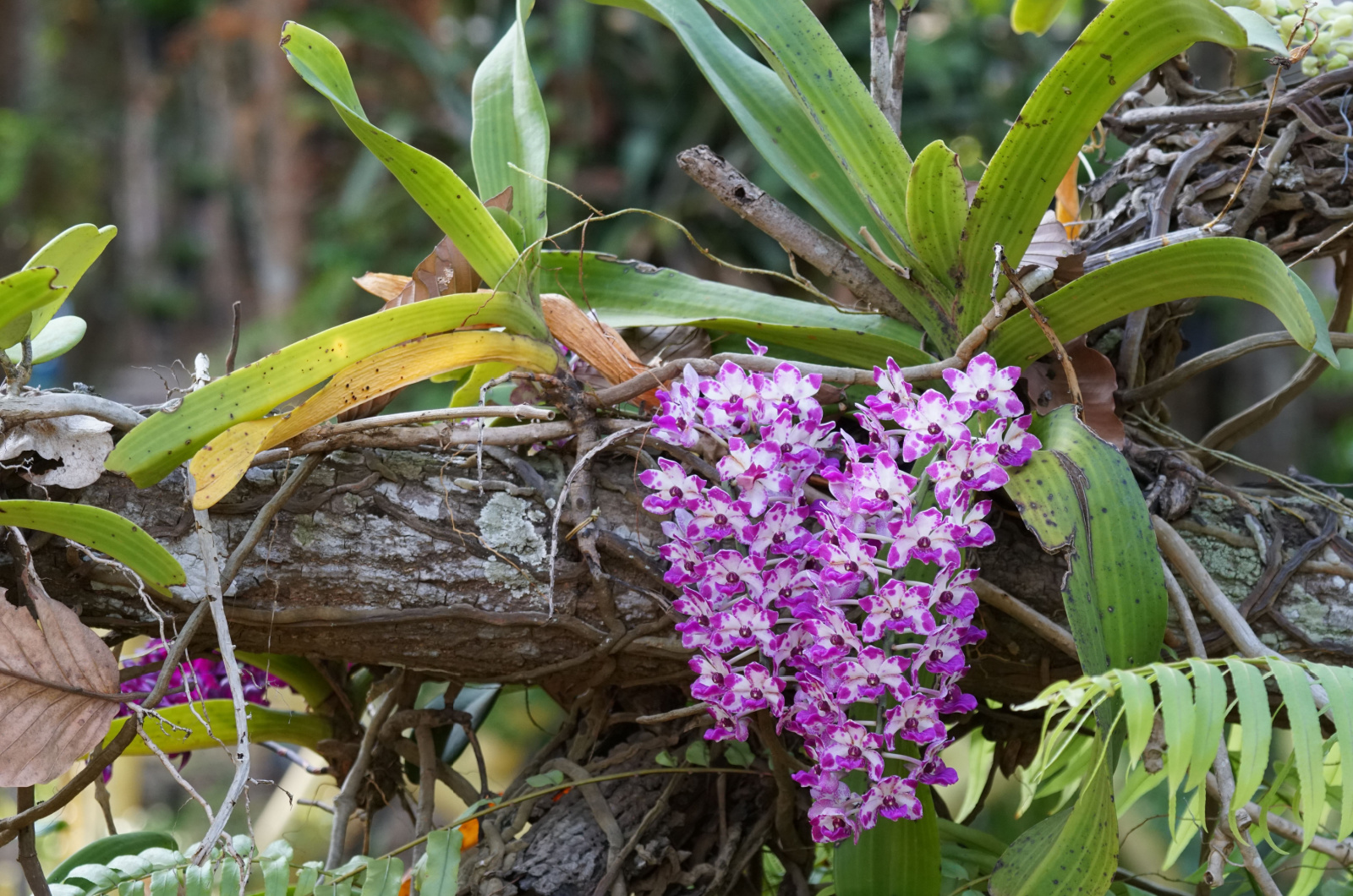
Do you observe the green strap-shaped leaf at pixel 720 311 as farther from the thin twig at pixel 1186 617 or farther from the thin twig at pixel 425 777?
the thin twig at pixel 425 777

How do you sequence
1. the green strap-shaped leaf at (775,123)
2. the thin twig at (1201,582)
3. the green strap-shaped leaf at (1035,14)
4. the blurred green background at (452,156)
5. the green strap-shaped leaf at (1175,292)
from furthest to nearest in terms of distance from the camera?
the blurred green background at (452,156) → the green strap-shaped leaf at (1035,14) → the green strap-shaped leaf at (775,123) → the thin twig at (1201,582) → the green strap-shaped leaf at (1175,292)

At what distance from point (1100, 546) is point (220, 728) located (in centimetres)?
71

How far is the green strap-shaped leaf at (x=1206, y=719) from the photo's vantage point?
458 millimetres

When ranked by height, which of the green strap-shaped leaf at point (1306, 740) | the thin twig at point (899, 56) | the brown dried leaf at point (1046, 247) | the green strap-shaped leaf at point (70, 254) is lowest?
the green strap-shaped leaf at point (1306, 740)

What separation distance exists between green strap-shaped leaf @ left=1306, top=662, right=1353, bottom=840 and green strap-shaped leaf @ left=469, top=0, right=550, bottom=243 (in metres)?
0.57

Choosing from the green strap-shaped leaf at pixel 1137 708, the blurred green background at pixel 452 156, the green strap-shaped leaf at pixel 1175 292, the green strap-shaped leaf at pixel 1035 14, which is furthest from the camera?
the blurred green background at pixel 452 156

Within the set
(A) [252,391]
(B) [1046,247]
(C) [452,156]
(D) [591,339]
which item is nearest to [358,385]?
(A) [252,391]

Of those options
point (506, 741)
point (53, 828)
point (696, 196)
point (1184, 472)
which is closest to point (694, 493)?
point (1184, 472)

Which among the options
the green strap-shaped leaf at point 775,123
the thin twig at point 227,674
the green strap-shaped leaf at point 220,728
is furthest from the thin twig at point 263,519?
the green strap-shaped leaf at point 775,123

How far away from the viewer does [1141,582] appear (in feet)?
1.79

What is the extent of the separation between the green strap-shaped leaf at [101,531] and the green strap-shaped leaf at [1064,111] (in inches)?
22.0

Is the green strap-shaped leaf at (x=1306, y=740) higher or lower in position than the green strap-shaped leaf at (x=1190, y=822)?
higher

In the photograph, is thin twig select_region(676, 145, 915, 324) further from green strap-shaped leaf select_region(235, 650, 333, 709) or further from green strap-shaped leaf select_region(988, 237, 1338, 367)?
green strap-shaped leaf select_region(235, 650, 333, 709)

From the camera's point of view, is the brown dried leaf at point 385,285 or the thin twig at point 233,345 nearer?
the thin twig at point 233,345
